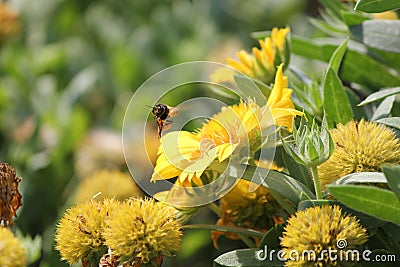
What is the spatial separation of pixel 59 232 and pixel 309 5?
2.19 meters

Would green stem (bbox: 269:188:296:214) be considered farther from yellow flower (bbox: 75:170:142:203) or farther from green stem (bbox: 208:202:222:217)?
yellow flower (bbox: 75:170:142:203)

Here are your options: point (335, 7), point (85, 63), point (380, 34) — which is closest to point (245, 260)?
point (380, 34)

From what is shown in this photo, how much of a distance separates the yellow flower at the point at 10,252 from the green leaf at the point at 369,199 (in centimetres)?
32

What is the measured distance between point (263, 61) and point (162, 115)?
216mm

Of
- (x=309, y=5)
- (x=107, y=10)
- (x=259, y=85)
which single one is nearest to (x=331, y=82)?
(x=259, y=85)

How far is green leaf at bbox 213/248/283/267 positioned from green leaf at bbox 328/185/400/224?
0.46ft

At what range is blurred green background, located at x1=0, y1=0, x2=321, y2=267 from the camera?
1.73m

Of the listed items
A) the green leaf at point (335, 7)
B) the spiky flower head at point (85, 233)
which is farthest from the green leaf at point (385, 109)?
the spiky flower head at point (85, 233)

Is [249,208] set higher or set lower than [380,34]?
lower

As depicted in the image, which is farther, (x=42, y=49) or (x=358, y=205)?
(x=42, y=49)

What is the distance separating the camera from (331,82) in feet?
3.35

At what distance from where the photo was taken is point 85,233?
0.87 metres

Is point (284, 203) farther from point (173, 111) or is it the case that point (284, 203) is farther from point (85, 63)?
point (85, 63)

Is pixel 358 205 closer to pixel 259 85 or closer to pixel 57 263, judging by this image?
pixel 259 85
